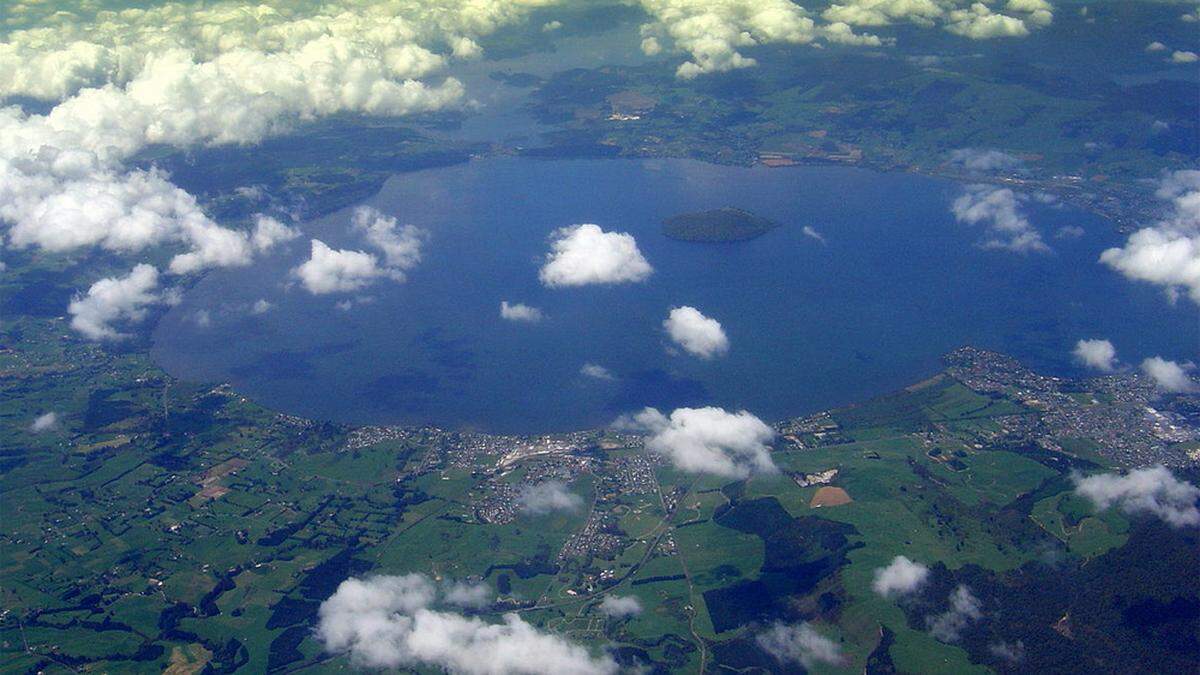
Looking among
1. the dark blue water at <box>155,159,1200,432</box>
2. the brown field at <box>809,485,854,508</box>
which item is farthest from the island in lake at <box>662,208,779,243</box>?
the brown field at <box>809,485,854,508</box>

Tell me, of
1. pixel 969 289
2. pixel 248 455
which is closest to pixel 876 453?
pixel 969 289

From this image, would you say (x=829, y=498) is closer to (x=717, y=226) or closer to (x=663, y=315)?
(x=663, y=315)

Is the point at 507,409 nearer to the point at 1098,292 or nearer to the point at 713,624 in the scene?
the point at 713,624

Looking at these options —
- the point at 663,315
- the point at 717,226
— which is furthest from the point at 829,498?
the point at 717,226

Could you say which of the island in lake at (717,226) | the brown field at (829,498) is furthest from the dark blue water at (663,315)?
the brown field at (829,498)

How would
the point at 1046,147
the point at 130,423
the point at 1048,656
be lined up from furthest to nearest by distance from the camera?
the point at 1046,147
the point at 130,423
the point at 1048,656

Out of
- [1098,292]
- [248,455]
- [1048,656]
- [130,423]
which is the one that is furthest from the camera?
[1098,292]
